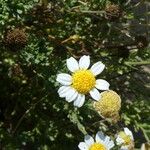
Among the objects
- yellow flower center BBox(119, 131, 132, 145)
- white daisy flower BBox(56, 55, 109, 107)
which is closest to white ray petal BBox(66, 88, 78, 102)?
white daisy flower BBox(56, 55, 109, 107)

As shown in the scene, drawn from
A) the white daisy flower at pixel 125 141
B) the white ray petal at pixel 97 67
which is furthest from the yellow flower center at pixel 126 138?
the white ray petal at pixel 97 67

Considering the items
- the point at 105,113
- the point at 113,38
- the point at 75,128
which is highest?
the point at 105,113

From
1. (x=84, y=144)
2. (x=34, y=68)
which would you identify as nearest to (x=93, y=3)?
(x=34, y=68)

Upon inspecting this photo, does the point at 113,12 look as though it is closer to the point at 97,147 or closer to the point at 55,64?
the point at 55,64

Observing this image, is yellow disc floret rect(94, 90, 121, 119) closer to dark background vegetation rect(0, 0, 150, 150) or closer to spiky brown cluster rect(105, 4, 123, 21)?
dark background vegetation rect(0, 0, 150, 150)

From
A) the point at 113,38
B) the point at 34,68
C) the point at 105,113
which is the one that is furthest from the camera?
the point at 113,38

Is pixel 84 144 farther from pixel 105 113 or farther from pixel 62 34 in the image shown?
pixel 62 34
